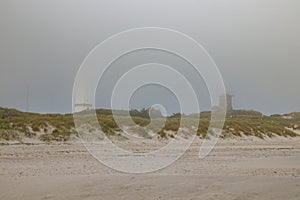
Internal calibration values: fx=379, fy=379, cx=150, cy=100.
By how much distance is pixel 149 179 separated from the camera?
373 centimetres

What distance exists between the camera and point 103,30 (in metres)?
5.45

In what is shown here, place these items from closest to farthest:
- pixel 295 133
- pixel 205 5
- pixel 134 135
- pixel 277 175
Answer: pixel 277 175 < pixel 205 5 < pixel 134 135 < pixel 295 133

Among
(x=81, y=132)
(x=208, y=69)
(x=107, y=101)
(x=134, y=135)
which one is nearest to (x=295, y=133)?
(x=134, y=135)

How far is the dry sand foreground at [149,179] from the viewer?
3.04m

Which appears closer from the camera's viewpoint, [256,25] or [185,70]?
[185,70]

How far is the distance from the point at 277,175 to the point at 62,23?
3564mm

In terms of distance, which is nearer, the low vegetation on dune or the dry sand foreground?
the dry sand foreground

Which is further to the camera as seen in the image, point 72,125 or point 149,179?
point 72,125

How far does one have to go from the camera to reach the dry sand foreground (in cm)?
304

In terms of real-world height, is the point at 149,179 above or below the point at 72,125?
below

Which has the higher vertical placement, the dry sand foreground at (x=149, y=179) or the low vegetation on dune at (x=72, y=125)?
the low vegetation on dune at (x=72, y=125)

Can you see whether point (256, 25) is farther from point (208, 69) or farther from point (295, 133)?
point (295, 133)

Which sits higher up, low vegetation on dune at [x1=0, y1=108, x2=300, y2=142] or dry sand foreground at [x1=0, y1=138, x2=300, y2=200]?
low vegetation on dune at [x1=0, y1=108, x2=300, y2=142]

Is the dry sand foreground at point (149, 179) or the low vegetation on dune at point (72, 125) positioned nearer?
the dry sand foreground at point (149, 179)
